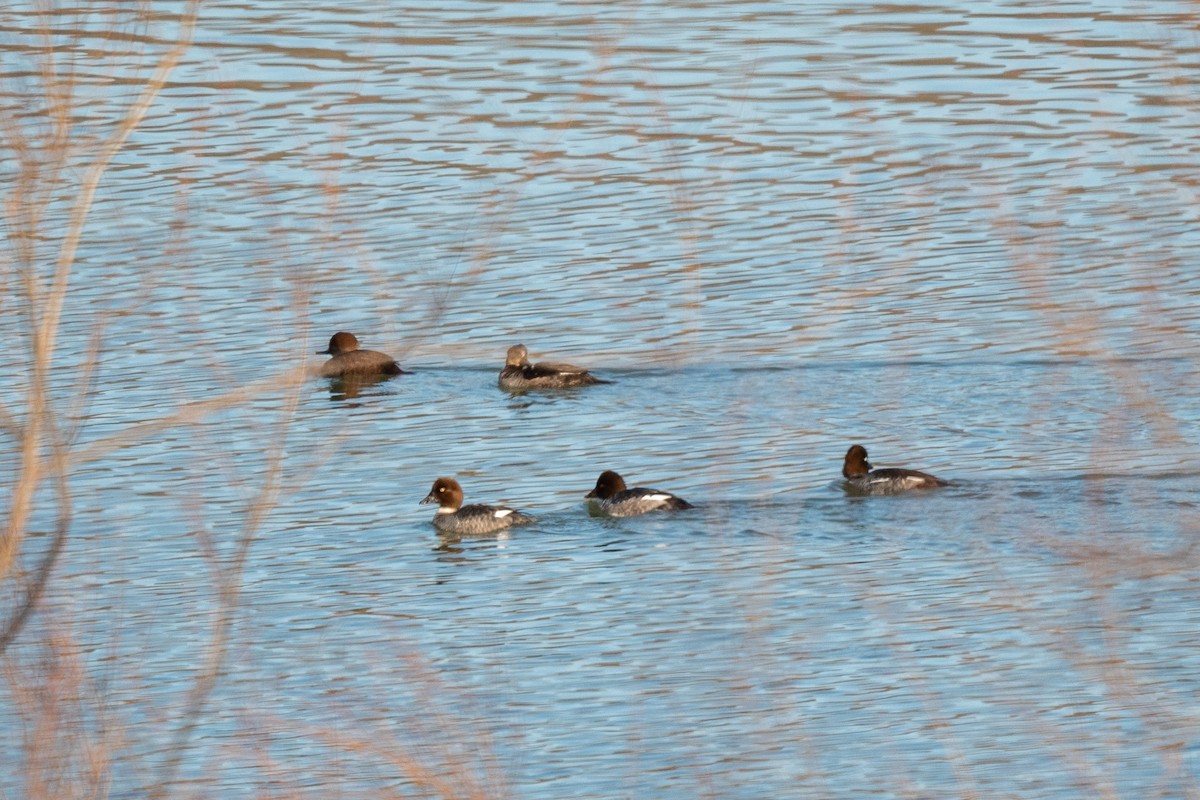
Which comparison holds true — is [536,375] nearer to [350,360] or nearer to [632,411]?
[632,411]

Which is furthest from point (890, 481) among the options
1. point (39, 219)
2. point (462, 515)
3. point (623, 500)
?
point (39, 219)

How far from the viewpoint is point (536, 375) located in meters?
17.3

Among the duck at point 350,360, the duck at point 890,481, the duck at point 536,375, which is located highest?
the duck at point 350,360

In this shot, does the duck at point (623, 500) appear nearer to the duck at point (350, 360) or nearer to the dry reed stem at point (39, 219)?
the duck at point (350, 360)

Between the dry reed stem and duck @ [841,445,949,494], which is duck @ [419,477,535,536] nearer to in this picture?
duck @ [841,445,949,494]

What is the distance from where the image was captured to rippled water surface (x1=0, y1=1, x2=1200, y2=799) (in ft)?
25.4

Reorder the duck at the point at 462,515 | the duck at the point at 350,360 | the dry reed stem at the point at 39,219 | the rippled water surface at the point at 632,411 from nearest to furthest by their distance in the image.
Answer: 1. the dry reed stem at the point at 39,219
2. the rippled water surface at the point at 632,411
3. the duck at the point at 462,515
4. the duck at the point at 350,360

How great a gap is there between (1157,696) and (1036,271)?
502 cm

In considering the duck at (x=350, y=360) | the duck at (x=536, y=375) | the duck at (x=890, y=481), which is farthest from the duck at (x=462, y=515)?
the duck at (x=536, y=375)

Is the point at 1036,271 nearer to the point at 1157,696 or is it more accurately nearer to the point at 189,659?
the point at 1157,696

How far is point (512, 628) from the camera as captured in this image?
12188 millimetres

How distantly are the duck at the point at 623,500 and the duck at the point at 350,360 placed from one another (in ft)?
8.31

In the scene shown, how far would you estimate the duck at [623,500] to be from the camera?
14125mm

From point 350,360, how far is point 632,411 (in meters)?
2.59
